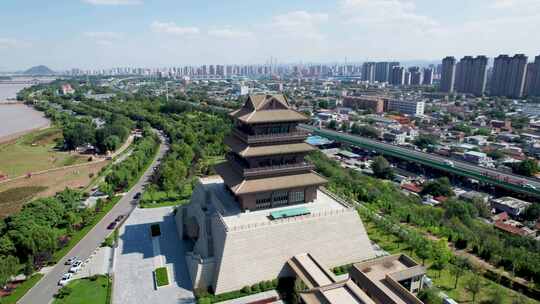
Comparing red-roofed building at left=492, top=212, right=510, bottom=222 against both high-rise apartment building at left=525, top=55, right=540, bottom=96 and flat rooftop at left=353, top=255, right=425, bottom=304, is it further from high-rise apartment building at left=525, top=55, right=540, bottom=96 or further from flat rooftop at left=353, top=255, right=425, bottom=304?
high-rise apartment building at left=525, top=55, right=540, bottom=96

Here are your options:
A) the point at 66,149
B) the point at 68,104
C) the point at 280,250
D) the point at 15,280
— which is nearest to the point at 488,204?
the point at 280,250

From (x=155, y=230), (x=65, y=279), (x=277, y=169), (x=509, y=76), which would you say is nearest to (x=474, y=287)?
(x=277, y=169)

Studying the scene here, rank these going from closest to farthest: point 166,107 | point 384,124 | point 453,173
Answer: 1. point 453,173
2. point 384,124
3. point 166,107

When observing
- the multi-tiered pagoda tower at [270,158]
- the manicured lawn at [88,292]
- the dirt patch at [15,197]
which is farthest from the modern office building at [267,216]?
the dirt patch at [15,197]

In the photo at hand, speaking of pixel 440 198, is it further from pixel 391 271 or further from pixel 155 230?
pixel 155 230

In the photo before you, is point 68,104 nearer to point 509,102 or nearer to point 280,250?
point 280,250

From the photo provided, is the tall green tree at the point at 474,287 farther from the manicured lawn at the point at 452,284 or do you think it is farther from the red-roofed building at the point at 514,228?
the red-roofed building at the point at 514,228
